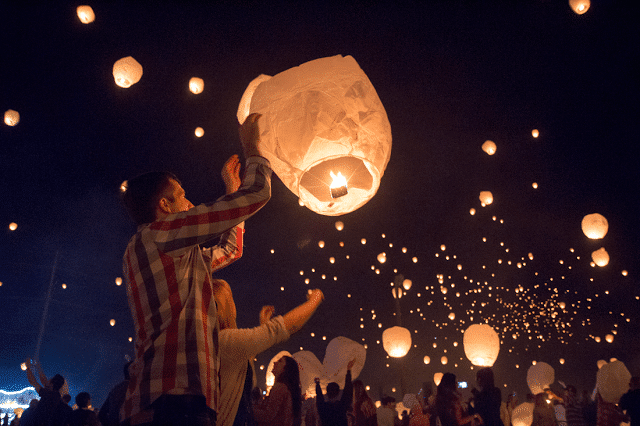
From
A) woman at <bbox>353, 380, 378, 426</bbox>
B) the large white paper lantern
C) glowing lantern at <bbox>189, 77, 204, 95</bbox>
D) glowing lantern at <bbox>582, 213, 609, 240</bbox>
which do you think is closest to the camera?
woman at <bbox>353, 380, 378, 426</bbox>

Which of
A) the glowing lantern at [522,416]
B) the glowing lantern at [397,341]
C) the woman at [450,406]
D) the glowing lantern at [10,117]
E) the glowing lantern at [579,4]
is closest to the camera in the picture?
the woman at [450,406]

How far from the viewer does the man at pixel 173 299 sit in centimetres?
96

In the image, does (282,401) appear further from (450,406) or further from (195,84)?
(195,84)

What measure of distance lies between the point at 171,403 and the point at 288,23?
610 centimetres

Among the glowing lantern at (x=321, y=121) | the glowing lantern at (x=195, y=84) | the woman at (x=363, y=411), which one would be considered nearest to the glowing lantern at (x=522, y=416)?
the woman at (x=363, y=411)

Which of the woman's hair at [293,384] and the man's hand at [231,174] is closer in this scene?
the man's hand at [231,174]

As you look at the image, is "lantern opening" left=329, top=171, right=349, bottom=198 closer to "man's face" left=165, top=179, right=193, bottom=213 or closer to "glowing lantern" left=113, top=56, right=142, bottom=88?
"man's face" left=165, top=179, right=193, bottom=213

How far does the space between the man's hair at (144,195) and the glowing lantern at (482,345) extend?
6.77 meters

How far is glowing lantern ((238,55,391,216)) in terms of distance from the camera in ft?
5.76

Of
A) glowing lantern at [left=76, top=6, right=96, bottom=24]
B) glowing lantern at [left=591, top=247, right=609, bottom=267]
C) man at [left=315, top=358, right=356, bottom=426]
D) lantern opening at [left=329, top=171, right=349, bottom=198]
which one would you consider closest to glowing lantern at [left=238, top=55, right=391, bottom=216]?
lantern opening at [left=329, top=171, right=349, bottom=198]

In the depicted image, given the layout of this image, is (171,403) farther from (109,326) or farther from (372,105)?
(109,326)

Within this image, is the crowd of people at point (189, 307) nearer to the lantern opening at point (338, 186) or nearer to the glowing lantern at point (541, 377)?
the lantern opening at point (338, 186)

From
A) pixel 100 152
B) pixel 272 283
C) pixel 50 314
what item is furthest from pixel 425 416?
pixel 50 314

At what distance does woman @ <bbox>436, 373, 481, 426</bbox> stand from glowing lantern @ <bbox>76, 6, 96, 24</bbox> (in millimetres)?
6784
